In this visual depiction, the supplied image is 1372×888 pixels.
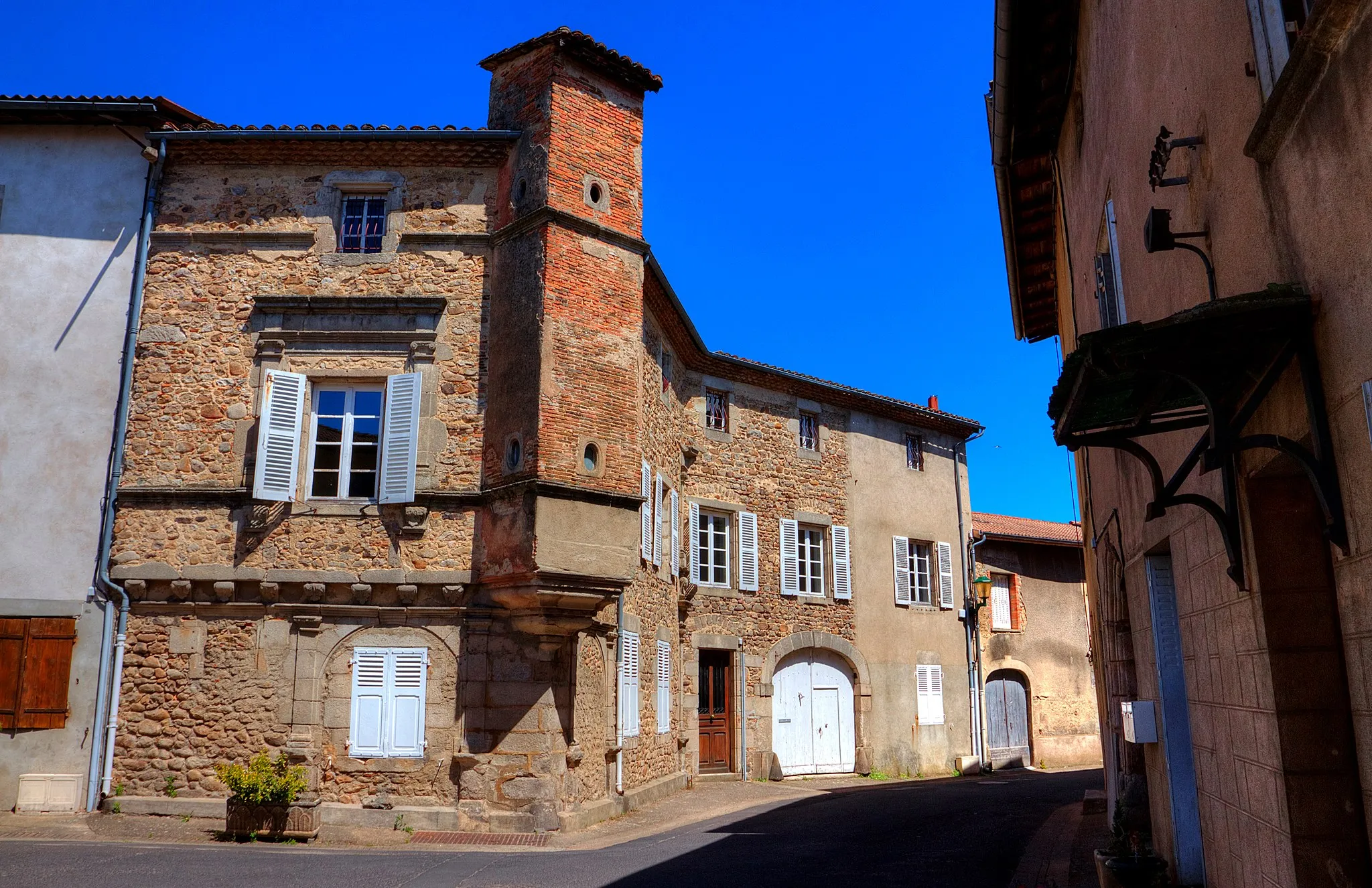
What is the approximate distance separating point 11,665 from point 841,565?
13.6 meters

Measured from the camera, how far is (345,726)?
11484 mm

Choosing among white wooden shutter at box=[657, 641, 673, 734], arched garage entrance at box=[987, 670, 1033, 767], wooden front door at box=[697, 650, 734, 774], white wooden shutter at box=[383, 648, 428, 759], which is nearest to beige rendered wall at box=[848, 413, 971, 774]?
arched garage entrance at box=[987, 670, 1033, 767]

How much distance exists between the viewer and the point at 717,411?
18922 millimetres

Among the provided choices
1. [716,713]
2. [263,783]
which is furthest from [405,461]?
[716,713]

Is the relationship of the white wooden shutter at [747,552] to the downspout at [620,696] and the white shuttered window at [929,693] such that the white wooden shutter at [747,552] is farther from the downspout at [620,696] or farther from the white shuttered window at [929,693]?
the downspout at [620,696]

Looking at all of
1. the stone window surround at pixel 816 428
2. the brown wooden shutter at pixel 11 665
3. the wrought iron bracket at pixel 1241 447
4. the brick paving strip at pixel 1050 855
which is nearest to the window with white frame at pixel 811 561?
the stone window surround at pixel 816 428

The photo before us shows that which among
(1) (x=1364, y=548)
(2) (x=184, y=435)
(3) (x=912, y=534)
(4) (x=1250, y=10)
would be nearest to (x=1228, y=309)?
(1) (x=1364, y=548)

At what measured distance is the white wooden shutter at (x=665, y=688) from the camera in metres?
15.5

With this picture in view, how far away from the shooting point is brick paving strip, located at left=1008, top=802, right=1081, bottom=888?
327 inches

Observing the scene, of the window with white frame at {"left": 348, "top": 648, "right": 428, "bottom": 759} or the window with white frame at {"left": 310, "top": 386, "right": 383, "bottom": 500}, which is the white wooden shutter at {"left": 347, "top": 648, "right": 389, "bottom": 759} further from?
the window with white frame at {"left": 310, "top": 386, "right": 383, "bottom": 500}

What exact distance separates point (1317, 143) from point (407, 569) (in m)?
10.2

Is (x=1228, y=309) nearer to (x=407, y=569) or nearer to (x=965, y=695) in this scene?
(x=407, y=569)

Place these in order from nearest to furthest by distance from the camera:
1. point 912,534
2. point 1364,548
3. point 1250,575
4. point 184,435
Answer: point 1364,548
point 1250,575
point 184,435
point 912,534

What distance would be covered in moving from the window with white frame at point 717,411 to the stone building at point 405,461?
183 inches
